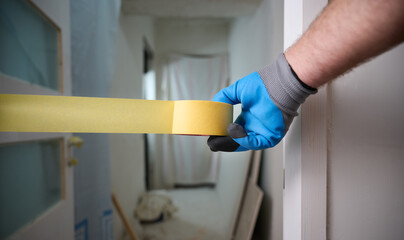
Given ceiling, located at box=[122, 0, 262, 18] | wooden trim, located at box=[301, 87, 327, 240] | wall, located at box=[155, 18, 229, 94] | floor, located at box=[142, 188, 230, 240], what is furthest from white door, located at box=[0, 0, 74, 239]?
wall, located at box=[155, 18, 229, 94]

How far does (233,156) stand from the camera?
93.1 inches

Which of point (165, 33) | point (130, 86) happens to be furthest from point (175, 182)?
point (165, 33)

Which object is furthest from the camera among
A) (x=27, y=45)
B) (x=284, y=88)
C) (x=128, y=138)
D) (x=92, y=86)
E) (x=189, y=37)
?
(x=189, y=37)

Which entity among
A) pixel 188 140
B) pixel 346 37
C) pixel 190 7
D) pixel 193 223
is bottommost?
pixel 193 223

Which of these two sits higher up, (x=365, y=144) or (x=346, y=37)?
(x=346, y=37)

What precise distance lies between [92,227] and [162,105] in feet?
3.77

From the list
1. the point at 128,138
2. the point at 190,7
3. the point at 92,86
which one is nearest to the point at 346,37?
the point at 92,86

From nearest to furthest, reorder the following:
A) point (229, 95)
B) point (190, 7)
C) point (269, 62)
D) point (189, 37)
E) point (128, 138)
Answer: point (229, 95)
point (269, 62)
point (190, 7)
point (128, 138)
point (189, 37)

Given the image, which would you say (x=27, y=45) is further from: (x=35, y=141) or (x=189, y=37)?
(x=189, y=37)

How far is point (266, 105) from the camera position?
0.47m

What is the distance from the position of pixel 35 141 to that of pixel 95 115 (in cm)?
50

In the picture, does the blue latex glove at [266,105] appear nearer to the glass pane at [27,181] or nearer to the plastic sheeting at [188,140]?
the glass pane at [27,181]

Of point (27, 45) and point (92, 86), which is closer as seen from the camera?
point (27, 45)

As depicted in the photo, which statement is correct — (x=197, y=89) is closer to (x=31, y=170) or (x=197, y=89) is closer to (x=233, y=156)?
(x=233, y=156)
